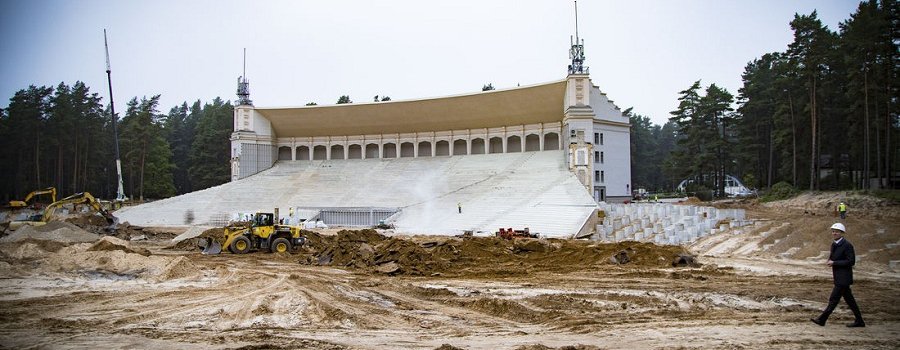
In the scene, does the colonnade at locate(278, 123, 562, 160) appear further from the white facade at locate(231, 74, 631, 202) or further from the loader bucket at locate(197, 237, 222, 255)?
the loader bucket at locate(197, 237, 222, 255)

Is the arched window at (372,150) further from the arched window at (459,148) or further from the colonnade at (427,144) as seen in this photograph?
the arched window at (459,148)

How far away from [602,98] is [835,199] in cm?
1597

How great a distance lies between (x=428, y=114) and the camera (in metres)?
48.2

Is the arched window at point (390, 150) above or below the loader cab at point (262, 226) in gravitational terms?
above

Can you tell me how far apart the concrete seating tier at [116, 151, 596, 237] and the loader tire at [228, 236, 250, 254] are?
1145 cm

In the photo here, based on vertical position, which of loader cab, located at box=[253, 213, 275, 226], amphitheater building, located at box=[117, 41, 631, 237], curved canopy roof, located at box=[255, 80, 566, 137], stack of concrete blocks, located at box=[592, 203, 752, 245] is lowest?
stack of concrete blocks, located at box=[592, 203, 752, 245]

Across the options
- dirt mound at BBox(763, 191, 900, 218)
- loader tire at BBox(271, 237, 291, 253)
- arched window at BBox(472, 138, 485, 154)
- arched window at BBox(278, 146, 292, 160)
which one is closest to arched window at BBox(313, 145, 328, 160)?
arched window at BBox(278, 146, 292, 160)

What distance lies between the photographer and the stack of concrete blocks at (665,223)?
21969 mm

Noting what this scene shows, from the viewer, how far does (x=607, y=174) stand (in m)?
40.2

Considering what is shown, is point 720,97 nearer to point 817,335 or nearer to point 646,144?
point 646,144

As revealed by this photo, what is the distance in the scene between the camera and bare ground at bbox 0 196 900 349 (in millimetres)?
8203

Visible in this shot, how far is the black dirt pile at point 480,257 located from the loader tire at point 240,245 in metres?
3.39

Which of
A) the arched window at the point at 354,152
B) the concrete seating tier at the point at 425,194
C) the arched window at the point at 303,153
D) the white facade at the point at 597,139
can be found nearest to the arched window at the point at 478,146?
the concrete seating tier at the point at 425,194

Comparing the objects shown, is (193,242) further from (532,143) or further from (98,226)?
(532,143)
